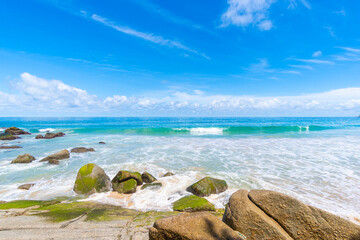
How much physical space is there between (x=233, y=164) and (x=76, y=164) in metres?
10.8

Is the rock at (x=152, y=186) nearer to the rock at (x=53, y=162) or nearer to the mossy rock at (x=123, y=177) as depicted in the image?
the mossy rock at (x=123, y=177)

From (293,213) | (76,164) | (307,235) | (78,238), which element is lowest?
(76,164)

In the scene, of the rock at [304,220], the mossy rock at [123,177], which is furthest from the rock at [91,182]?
the rock at [304,220]

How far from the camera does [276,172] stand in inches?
419

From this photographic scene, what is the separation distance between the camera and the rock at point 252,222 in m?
3.54

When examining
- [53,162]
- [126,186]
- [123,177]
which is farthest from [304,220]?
[53,162]

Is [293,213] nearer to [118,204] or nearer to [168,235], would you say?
[168,235]

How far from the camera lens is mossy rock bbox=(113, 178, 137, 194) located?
7816 mm

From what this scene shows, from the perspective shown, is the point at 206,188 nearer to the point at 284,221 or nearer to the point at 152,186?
the point at 152,186

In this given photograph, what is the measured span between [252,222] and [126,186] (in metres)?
5.72

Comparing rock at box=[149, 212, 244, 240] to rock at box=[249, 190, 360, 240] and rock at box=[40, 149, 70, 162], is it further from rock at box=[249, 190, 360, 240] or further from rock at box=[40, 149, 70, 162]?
rock at box=[40, 149, 70, 162]

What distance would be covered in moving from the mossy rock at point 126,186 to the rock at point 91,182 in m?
0.45

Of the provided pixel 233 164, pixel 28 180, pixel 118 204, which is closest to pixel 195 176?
pixel 233 164

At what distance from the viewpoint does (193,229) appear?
3.43m
